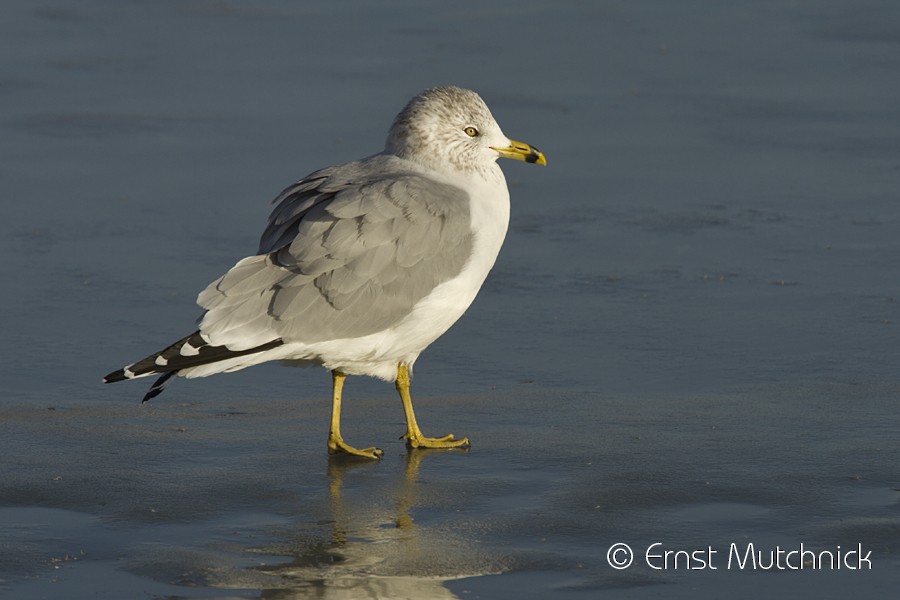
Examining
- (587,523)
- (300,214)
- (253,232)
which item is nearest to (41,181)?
(253,232)

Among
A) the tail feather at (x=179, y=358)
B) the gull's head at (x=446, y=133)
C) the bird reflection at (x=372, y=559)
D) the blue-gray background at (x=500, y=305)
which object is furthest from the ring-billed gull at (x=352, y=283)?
the bird reflection at (x=372, y=559)

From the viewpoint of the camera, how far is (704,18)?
13.1 m

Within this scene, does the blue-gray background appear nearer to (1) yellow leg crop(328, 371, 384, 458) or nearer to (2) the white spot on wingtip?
(1) yellow leg crop(328, 371, 384, 458)

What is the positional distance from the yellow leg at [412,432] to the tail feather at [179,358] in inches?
30.4

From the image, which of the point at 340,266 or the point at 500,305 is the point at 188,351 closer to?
the point at 340,266

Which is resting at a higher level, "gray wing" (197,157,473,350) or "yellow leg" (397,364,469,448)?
"gray wing" (197,157,473,350)

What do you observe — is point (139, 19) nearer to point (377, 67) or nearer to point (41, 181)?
point (377, 67)

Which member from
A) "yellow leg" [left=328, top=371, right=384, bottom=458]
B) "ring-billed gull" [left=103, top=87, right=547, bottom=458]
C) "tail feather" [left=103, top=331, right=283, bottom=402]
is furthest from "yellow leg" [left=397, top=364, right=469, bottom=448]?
"tail feather" [left=103, top=331, right=283, bottom=402]

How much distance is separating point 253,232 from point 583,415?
3.05 meters

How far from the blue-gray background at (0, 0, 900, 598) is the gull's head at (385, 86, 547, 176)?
97 centimetres

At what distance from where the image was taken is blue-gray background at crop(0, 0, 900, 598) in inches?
199

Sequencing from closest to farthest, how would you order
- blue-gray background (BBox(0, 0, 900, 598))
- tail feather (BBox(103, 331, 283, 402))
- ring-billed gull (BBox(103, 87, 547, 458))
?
blue-gray background (BBox(0, 0, 900, 598)) < tail feather (BBox(103, 331, 283, 402)) < ring-billed gull (BBox(103, 87, 547, 458))

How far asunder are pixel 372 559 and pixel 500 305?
3.08 m

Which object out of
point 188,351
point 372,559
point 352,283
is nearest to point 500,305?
point 352,283
